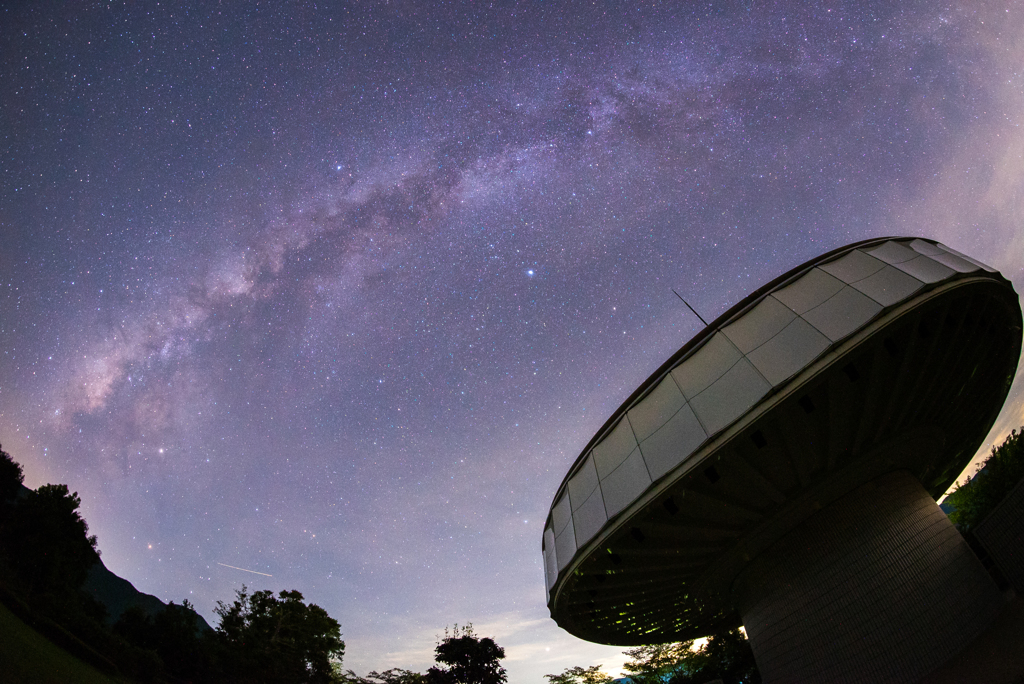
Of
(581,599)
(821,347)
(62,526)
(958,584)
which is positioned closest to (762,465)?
(821,347)

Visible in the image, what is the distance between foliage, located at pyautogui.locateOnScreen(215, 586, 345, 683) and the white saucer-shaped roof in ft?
87.8

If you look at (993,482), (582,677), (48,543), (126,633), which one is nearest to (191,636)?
(126,633)

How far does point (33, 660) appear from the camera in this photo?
11.1m

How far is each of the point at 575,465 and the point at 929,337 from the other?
822cm

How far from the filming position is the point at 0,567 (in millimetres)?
21234

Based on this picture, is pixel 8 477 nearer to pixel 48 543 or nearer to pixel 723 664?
pixel 48 543

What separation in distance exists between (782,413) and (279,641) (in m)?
37.4

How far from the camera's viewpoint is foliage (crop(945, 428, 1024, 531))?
1558 centimetres

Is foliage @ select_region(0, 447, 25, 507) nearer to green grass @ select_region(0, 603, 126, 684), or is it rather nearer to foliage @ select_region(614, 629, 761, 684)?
green grass @ select_region(0, 603, 126, 684)

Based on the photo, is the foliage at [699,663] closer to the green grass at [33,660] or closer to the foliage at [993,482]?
the foliage at [993,482]

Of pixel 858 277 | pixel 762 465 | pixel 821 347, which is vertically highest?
pixel 858 277

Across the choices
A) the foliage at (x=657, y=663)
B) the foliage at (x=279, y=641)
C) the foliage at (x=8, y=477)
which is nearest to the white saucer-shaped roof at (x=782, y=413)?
the foliage at (x=657, y=663)

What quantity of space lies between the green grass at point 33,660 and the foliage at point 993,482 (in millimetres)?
28639

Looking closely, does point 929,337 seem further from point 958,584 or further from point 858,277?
point 958,584
